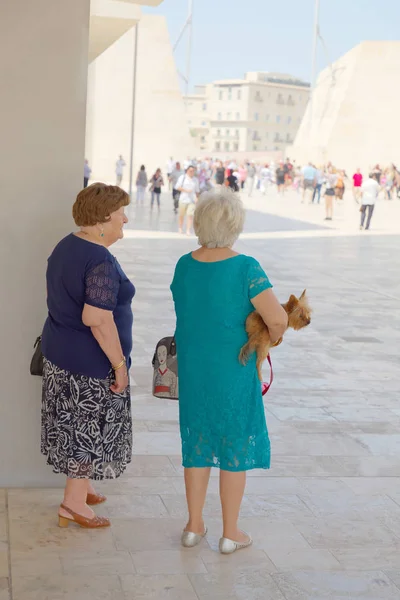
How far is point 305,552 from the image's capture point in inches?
156

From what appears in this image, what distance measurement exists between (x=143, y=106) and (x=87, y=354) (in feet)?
173

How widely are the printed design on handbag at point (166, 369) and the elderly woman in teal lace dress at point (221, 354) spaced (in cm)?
16

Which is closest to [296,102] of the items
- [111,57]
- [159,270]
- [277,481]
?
[111,57]

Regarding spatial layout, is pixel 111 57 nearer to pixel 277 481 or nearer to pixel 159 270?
pixel 159 270

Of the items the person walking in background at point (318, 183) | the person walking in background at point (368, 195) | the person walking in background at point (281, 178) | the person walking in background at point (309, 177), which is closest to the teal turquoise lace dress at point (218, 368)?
the person walking in background at point (368, 195)

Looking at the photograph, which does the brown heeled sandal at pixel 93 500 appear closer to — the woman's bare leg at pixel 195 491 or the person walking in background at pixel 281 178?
the woman's bare leg at pixel 195 491

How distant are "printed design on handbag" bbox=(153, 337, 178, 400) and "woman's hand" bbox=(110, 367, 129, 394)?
0.16 meters

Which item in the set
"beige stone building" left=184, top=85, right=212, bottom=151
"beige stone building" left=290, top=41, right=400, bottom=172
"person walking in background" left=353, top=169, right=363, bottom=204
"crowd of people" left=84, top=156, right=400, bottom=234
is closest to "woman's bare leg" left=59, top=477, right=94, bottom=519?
"crowd of people" left=84, top=156, right=400, bottom=234

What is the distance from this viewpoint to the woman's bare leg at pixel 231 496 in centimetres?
380

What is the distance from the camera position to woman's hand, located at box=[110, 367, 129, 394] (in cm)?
390

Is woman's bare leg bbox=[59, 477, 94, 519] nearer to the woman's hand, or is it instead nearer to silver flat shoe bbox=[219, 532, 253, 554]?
the woman's hand

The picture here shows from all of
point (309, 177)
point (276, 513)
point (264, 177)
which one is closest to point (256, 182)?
point (264, 177)

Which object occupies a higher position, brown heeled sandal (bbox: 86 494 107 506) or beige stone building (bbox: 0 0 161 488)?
beige stone building (bbox: 0 0 161 488)

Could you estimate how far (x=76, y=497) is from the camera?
160 inches
